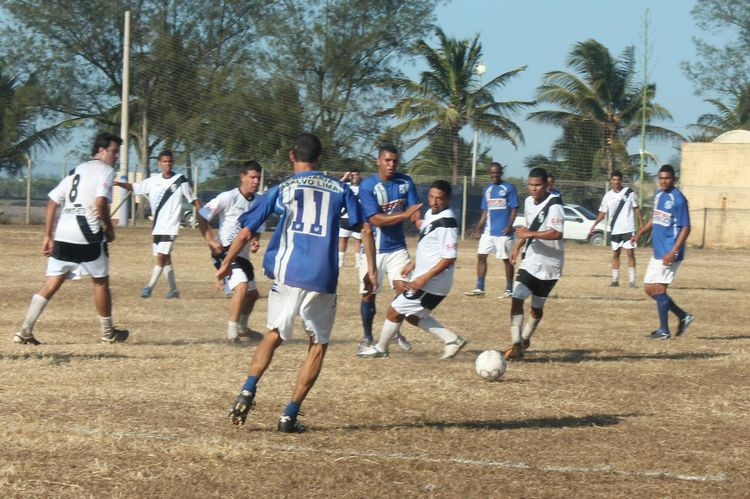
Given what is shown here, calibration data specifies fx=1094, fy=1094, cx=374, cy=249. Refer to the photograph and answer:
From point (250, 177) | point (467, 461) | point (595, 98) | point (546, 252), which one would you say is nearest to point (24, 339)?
point (250, 177)

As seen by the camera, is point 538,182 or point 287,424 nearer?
point 287,424

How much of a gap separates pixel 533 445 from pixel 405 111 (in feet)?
132

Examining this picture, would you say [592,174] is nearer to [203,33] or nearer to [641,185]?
[641,185]

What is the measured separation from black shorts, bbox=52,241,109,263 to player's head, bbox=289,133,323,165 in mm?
3882

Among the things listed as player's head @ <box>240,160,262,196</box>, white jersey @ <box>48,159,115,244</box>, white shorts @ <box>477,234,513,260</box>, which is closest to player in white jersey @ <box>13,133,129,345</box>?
white jersey @ <box>48,159,115,244</box>

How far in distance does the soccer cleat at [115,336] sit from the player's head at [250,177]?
197 centimetres

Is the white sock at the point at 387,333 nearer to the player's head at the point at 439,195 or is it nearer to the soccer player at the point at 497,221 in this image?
the player's head at the point at 439,195

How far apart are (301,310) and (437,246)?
305cm

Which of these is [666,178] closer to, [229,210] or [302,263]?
[229,210]

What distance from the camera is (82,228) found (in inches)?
404

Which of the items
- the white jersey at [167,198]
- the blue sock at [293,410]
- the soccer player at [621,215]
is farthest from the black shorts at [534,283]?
the soccer player at [621,215]

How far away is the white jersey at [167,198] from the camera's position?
1512cm

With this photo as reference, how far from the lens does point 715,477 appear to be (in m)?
6.27

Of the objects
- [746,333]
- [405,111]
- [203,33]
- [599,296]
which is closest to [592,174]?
[405,111]
